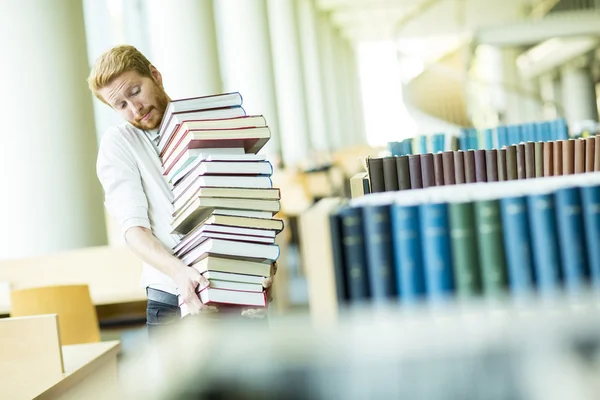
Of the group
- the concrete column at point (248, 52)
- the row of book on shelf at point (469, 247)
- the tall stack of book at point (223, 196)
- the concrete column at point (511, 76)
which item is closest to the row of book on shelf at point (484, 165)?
the tall stack of book at point (223, 196)

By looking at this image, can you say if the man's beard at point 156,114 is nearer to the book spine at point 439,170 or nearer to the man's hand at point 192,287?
the man's hand at point 192,287

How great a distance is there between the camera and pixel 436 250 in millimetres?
1351

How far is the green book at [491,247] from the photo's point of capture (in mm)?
1335

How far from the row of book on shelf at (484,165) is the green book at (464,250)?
0.84m

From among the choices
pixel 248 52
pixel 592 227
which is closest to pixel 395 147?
pixel 592 227

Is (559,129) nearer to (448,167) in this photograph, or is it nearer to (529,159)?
(529,159)

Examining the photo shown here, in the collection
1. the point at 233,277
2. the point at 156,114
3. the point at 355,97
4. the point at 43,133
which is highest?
the point at 355,97

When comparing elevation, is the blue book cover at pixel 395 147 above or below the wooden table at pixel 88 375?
above

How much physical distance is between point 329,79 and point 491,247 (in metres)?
19.0

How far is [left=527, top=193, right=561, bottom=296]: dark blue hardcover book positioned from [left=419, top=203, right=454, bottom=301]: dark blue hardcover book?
0.15 m

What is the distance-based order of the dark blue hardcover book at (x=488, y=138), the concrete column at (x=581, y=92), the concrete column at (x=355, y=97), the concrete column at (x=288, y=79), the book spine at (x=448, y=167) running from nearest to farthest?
the book spine at (x=448, y=167) < the dark blue hardcover book at (x=488, y=138) < the concrete column at (x=288, y=79) < the concrete column at (x=581, y=92) < the concrete column at (x=355, y=97)

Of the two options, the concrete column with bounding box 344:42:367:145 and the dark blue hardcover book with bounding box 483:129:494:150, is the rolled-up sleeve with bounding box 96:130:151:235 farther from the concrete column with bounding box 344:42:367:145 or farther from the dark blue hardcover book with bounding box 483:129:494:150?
the concrete column with bounding box 344:42:367:145

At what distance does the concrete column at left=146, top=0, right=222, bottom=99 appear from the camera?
6840 mm

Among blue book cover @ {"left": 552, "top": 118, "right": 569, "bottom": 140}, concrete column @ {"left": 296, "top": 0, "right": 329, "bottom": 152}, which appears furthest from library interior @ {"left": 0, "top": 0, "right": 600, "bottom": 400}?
concrete column @ {"left": 296, "top": 0, "right": 329, "bottom": 152}
